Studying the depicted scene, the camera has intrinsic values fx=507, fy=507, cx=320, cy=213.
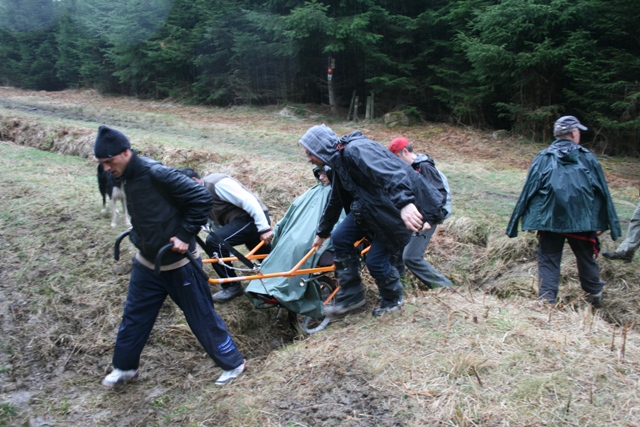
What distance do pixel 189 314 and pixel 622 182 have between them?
28.1 ft

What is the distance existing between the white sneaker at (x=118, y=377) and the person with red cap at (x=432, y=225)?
2.70m

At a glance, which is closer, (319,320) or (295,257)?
(295,257)

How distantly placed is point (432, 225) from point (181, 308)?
262 centimetres

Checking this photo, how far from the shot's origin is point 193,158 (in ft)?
35.2

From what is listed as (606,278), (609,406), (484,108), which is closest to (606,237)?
(606,278)

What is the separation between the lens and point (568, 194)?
14.9 feet

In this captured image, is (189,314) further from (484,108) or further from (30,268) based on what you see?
(484,108)

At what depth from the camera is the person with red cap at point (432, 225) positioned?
5098mm

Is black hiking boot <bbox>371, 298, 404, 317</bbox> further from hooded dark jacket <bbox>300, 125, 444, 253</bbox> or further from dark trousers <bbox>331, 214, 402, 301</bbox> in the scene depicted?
hooded dark jacket <bbox>300, 125, 444, 253</bbox>

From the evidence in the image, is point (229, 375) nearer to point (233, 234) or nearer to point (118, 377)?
point (118, 377)

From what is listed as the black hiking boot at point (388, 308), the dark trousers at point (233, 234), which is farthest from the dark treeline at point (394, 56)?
the dark trousers at point (233, 234)

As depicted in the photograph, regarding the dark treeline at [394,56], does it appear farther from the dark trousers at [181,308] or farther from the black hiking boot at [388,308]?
the dark trousers at [181,308]


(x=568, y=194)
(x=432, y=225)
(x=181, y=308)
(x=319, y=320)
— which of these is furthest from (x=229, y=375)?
(x=568, y=194)

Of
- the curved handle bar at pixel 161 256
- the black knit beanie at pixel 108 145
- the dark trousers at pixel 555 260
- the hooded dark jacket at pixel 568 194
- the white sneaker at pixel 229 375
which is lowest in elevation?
the white sneaker at pixel 229 375
